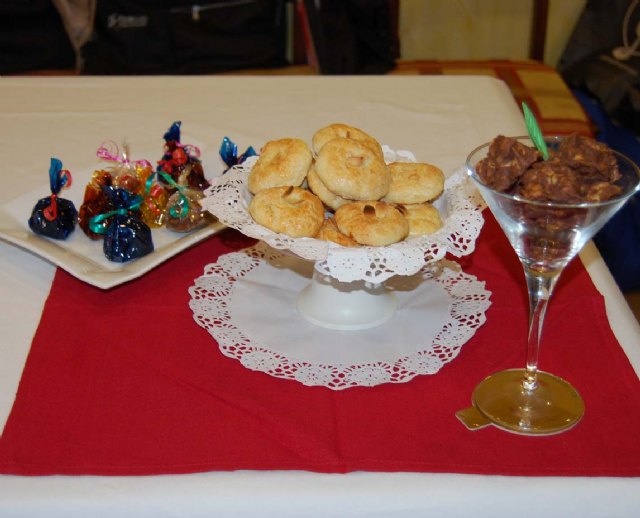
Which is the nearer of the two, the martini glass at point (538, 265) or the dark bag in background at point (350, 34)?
the martini glass at point (538, 265)

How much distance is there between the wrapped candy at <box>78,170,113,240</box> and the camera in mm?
1025

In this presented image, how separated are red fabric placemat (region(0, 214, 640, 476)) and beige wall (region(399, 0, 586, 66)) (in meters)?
2.05

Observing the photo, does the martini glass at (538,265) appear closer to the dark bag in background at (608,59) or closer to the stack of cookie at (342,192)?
the stack of cookie at (342,192)

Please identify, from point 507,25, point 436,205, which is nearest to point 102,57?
point 507,25


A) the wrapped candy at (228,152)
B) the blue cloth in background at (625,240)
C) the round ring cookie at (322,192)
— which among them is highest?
the round ring cookie at (322,192)

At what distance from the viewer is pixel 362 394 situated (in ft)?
2.62

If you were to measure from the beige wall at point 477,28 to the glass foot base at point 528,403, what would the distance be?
86.3 inches

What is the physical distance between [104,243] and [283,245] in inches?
11.4

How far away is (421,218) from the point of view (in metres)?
0.84

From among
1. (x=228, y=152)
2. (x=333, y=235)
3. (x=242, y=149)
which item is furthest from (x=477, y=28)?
(x=333, y=235)

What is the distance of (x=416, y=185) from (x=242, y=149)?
500 mm

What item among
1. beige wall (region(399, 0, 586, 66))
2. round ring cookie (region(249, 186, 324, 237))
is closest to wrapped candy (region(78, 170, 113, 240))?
round ring cookie (region(249, 186, 324, 237))

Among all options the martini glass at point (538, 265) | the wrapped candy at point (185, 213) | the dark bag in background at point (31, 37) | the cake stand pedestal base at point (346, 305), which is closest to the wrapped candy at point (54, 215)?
the wrapped candy at point (185, 213)

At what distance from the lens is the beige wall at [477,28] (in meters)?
2.82
